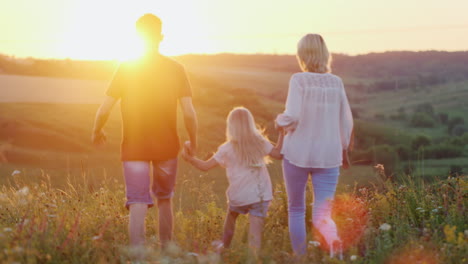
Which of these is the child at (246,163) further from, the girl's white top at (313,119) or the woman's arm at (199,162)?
the girl's white top at (313,119)

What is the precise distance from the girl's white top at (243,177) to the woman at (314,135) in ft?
0.91

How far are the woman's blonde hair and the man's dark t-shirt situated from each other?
1037 mm

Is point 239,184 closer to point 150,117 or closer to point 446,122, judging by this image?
point 150,117

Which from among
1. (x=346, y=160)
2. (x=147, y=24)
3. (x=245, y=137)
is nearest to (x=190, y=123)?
(x=245, y=137)

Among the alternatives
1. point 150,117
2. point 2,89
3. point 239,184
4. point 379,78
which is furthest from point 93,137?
point 379,78

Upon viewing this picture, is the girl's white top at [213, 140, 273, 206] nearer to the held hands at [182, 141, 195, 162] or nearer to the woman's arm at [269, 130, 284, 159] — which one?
the woman's arm at [269, 130, 284, 159]

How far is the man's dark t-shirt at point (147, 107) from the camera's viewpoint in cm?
405

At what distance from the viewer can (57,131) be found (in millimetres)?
41438

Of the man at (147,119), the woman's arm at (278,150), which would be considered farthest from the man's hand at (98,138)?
the woman's arm at (278,150)

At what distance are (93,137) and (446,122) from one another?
97059mm

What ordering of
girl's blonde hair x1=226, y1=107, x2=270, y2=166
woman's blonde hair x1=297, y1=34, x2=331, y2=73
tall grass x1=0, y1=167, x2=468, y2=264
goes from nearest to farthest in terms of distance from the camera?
tall grass x1=0, y1=167, x2=468, y2=264 → woman's blonde hair x1=297, y1=34, x2=331, y2=73 → girl's blonde hair x1=226, y1=107, x2=270, y2=166

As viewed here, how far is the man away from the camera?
4.06m

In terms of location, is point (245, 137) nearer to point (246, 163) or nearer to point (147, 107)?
point (246, 163)

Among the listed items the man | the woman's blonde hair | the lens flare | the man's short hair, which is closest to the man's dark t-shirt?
the man
